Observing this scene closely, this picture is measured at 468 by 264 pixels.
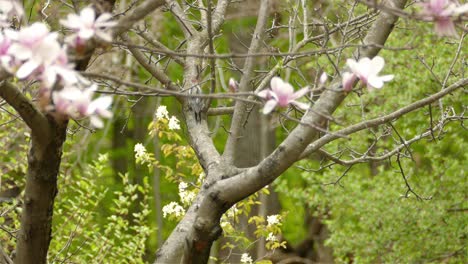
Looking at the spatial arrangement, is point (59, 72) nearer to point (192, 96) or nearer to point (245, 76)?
point (192, 96)

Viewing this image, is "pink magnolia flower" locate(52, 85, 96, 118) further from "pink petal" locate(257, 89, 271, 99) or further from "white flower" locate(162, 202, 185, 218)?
"white flower" locate(162, 202, 185, 218)

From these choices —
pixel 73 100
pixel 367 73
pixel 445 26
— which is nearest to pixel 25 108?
pixel 73 100

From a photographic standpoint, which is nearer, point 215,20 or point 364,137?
point 215,20

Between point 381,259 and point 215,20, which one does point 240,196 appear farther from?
point 381,259

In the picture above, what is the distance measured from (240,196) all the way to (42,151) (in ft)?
2.68

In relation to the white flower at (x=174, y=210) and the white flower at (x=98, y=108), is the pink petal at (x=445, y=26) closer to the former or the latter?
the white flower at (x=98, y=108)

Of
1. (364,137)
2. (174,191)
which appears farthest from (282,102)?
(174,191)

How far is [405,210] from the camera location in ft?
23.6

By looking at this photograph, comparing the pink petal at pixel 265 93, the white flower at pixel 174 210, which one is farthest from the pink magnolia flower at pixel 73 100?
the white flower at pixel 174 210

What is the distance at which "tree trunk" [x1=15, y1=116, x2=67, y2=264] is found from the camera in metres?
2.99

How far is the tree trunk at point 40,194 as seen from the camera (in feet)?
9.82

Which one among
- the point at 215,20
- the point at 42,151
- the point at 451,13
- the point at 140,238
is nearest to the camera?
the point at 451,13

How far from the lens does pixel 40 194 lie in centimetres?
314

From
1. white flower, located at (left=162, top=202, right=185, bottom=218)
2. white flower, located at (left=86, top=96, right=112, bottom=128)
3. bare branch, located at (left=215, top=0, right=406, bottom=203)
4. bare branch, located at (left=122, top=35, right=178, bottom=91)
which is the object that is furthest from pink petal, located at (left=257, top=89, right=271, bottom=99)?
white flower, located at (left=162, top=202, right=185, bottom=218)
